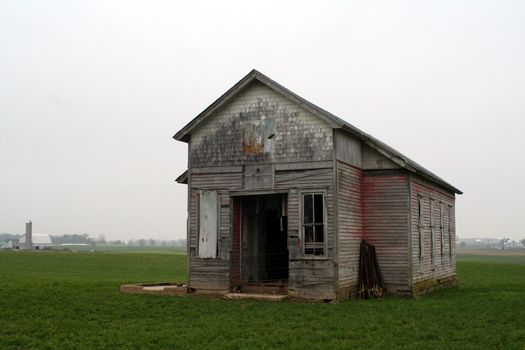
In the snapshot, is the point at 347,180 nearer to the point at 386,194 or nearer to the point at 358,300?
the point at 386,194

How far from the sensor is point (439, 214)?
1090 inches

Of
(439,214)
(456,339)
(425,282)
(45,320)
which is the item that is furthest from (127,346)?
(439,214)

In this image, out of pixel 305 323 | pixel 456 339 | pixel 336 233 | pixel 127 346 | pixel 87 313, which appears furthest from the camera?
pixel 336 233

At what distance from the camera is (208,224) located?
2169 cm

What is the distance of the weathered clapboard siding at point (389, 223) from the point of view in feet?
71.4

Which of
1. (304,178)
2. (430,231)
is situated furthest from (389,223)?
(430,231)

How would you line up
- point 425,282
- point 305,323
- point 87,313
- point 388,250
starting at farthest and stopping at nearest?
point 425,282
point 388,250
point 87,313
point 305,323

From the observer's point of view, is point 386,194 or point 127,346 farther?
point 386,194

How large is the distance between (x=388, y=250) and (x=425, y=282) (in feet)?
9.80

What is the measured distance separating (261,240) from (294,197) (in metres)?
3.51

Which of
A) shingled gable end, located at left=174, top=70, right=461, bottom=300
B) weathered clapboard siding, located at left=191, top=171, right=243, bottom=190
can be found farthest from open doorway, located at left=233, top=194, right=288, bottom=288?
weathered clapboard siding, located at left=191, top=171, right=243, bottom=190

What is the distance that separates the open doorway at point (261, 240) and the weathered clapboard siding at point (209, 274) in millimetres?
759

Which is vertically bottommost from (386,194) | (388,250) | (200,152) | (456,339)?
(456,339)

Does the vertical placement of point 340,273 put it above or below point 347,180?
below
